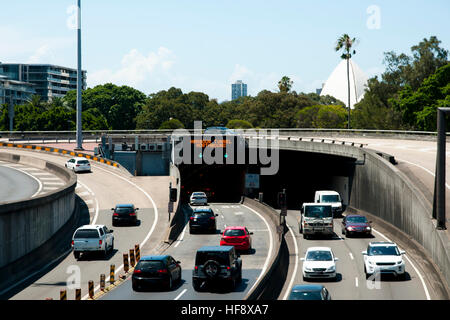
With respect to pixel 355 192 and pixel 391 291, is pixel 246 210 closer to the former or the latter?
pixel 355 192

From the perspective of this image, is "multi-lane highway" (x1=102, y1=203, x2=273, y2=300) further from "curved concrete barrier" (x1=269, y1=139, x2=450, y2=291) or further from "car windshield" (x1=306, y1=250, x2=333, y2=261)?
"curved concrete barrier" (x1=269, y1=139, x2=450, y2=291)

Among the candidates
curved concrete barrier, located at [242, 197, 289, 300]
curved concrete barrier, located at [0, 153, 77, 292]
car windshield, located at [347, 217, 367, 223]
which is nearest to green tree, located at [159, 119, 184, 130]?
curved concrete barrier, located at [0, 153, 77, 292]

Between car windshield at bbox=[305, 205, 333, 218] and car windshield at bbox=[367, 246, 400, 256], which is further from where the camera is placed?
car windshield at bbox=[305, 205, 333, 218]

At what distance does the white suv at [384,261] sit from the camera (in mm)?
29203

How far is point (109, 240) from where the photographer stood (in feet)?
115

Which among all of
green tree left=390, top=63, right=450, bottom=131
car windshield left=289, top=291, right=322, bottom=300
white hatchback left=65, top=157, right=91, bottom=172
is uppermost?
green tree left=390, top=63, right=450, bottom=131

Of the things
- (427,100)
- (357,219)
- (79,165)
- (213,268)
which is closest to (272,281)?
(213,268)

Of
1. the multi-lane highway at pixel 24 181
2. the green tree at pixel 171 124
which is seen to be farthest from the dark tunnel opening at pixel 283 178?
the green tree at pixel 171 124

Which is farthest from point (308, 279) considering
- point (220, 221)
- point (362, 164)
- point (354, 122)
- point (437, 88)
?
point (354, 122)

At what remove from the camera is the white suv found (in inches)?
1150

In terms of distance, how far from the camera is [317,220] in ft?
138

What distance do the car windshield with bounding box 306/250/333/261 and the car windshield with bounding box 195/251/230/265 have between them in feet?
21.1

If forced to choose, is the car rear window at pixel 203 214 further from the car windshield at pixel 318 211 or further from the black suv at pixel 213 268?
the black suv at pixel 213 268

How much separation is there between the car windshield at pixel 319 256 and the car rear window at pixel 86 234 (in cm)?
1125
